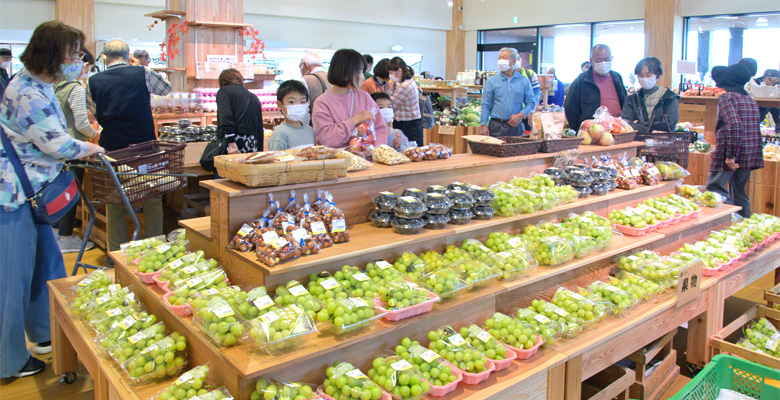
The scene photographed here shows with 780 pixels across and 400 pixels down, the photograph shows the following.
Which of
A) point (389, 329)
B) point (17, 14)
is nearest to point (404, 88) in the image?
point (389, 329)

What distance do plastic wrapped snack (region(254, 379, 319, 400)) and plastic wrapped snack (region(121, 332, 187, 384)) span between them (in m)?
0.42

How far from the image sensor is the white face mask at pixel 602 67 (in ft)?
16.7

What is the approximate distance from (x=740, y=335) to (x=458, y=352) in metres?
2.62

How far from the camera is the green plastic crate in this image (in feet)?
7.65

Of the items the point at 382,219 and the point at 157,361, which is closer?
the point at 157,361

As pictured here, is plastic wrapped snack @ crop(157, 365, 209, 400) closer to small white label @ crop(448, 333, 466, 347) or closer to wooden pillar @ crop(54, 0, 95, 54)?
small white label @ crop(448, 333, 466, 347)

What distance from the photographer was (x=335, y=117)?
11.6ft

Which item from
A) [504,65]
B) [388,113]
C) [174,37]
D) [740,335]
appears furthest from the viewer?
[174,37]

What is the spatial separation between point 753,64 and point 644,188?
2182 mm

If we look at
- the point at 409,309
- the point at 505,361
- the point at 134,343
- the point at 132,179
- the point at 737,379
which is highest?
the point at 132,179

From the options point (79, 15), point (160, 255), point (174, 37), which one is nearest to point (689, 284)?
point (160, 255)

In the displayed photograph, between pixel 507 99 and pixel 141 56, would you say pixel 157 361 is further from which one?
pixel 141 56

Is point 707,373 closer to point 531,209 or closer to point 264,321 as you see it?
point 531,209

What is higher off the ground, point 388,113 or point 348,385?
point 388,113
